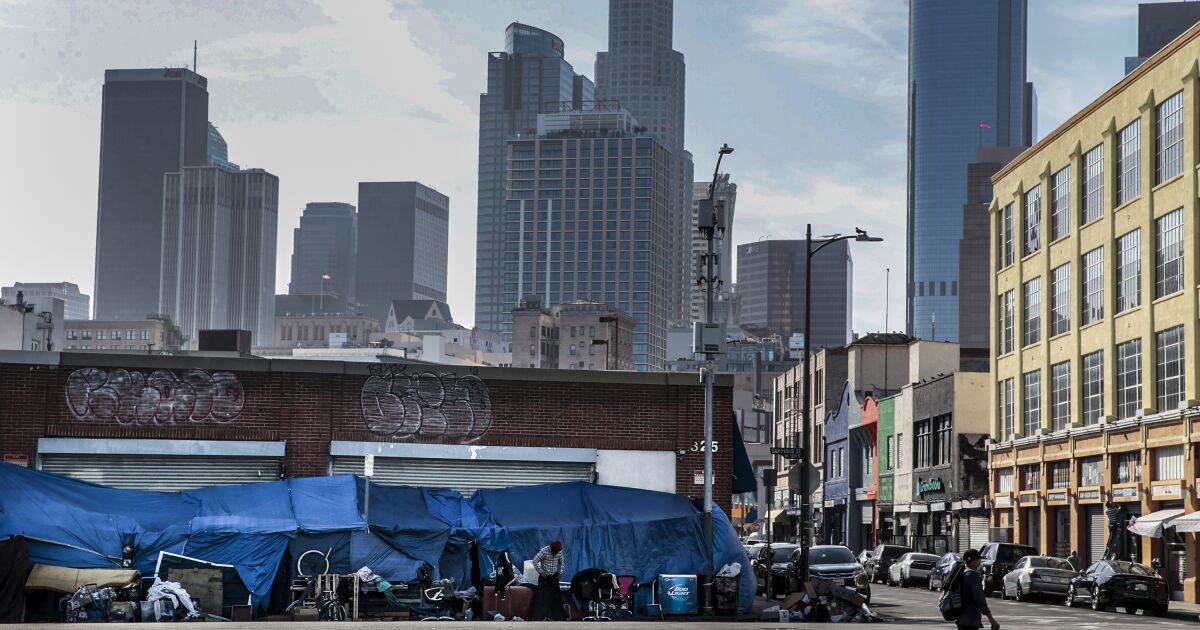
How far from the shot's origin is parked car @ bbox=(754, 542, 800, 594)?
122ft

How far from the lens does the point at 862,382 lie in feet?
306

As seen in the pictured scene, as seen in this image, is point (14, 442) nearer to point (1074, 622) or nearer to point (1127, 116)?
point (1074, 622)

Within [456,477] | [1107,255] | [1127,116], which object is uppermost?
[1127,116]

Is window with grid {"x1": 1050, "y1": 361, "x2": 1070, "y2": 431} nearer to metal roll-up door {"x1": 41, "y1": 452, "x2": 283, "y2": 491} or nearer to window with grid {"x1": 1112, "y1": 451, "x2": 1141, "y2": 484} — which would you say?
window with grid {"x1": 1112, "y1": 451, "x2": 1141, "y2": 484}

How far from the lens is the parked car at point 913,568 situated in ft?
179

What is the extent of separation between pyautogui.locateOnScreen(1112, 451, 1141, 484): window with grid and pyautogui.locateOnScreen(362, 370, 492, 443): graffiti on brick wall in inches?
983

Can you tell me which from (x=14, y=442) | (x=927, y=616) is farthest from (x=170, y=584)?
(x=927, y=616)

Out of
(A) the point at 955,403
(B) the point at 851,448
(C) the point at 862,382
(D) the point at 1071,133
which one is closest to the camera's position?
(D) the point at 1071,133

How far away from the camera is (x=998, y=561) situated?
160 feet

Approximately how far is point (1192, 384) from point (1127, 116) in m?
10.6

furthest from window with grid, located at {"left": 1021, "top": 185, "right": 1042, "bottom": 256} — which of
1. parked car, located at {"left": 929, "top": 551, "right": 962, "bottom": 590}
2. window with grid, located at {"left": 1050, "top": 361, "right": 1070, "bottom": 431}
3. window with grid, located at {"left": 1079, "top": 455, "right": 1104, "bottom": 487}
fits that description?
parked car, located at {"left": 929, "top": 551, "right": 962, "bottom": 590}

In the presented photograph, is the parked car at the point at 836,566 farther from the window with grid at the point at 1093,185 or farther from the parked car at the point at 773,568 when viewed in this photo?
the window with grid at the point at 1093,185

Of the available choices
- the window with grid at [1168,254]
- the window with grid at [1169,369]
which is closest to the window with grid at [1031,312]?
the window with grid at [1168,254]

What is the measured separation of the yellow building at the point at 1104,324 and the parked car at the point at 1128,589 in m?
4.93
